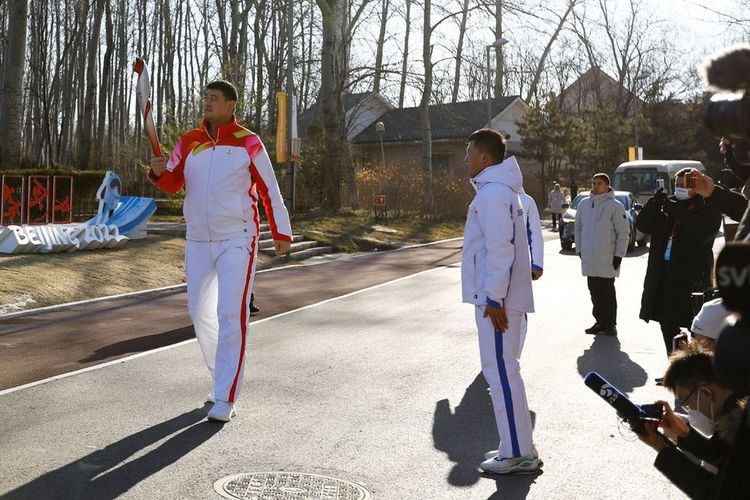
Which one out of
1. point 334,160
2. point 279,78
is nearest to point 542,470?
point 334,160

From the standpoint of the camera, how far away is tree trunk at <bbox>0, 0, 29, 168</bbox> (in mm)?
20938

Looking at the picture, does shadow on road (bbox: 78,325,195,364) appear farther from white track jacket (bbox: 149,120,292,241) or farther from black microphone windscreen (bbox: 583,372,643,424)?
black microphone windscreen (bbox: 583,372,643,424)

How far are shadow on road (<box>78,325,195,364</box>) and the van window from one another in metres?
25.4

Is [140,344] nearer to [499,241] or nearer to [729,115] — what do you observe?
[499,241]

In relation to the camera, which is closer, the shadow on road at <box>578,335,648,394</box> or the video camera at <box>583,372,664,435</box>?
the video camera at <box>583,372,664,435</box>

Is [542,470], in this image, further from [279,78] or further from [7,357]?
[279,78]

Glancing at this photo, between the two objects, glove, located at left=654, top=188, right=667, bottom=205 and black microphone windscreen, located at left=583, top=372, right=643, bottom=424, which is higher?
glove, located at left=654, top=188, right=667, bottom=205

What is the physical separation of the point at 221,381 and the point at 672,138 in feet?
199

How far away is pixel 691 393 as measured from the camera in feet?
11.0

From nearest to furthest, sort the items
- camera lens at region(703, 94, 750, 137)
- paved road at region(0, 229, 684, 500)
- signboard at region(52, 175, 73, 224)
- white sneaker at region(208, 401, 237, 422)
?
1. camera lens at region(703, 94, 750, 137)
2. paved road at region(0, 229, 684, 500)
3. white sneaker at region(208, 401, 237, 422)
4. signboard at region(52, 175, 73, 224)

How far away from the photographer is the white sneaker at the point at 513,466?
5.39m

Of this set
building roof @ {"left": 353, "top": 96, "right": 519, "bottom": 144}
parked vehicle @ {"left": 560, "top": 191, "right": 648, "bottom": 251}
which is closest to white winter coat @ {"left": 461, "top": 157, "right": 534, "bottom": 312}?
parked vehicle @ {"left": 560, "top": 191, "right": 648, "bottom": 251}

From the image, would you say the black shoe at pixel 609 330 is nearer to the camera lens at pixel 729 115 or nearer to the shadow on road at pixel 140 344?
the shadow on road at pixel 140 344

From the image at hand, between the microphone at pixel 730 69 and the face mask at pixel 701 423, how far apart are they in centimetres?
118
